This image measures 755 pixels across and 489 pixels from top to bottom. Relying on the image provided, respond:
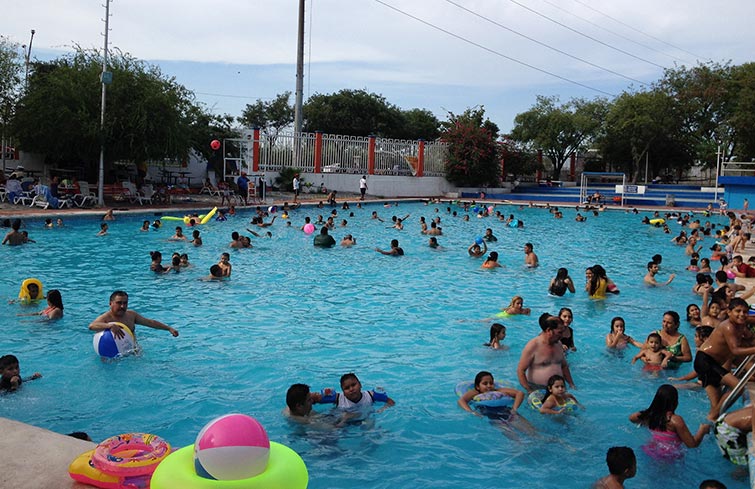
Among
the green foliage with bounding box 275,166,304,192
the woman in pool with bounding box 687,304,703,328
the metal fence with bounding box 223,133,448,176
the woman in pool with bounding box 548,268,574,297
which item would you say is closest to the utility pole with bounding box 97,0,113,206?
the metal fence with bounding box 223,133,448,176

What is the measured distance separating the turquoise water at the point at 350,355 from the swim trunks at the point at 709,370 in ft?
1.56

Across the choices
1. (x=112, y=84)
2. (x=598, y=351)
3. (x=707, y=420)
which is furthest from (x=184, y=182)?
(x=707, y=420)

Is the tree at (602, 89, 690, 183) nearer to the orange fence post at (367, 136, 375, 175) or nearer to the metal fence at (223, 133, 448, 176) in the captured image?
the metal fence at (223, 133, 448, 176)

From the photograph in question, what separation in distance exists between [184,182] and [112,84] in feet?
34.8

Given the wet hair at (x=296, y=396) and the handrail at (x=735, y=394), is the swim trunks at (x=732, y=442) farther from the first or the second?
the wet hair at (x=296, y=396)

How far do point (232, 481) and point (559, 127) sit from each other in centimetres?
4968

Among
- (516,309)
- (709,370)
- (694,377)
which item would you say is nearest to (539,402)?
(709,370)

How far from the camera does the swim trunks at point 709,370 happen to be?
6574mm

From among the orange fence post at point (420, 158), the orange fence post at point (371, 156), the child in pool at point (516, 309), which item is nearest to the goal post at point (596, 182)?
the orange fence post at point (420, 158)

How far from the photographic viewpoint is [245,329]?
10.0 m

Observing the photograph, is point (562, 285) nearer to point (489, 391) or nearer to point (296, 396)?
point (489, 391)

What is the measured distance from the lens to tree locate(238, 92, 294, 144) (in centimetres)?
6388

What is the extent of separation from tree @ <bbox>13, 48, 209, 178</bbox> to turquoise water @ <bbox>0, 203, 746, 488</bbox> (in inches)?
295

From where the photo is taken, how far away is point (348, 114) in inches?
2190
